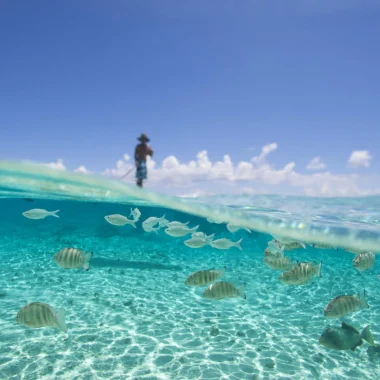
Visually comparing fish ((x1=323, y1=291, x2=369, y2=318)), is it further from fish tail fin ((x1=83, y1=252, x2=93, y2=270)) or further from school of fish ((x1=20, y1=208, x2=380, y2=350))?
fish tail fin ((x1=83, y1=252, x2=93, y2=270))

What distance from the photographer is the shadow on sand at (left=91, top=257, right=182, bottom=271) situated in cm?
1802

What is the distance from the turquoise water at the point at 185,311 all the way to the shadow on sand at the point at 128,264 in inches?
2.5

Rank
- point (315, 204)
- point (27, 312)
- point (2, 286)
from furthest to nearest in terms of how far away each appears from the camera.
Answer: point (315, 204)
point (2, 286)
point (27, 312)

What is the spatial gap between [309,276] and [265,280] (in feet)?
33.0

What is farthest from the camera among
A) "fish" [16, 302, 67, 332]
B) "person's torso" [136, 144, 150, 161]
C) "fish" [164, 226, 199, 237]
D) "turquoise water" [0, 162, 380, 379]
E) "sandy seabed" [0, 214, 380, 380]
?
→ "person's torso" [136, 144, 150, 161]

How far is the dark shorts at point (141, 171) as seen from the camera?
12.0 metres

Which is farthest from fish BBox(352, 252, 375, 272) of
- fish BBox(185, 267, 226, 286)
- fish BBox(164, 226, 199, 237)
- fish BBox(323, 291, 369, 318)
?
fish BBox(164, 226, 199, 237)

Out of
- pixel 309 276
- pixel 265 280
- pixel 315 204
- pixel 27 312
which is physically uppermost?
pixel 315 204

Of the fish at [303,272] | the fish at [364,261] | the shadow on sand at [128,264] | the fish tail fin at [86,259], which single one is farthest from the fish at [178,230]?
the shadow on sand at [128,264]

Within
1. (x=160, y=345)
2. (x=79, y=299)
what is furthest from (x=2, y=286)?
(x=160, y=345)

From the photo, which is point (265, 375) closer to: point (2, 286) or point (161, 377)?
point (161, 377)

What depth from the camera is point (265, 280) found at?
16.4 meters

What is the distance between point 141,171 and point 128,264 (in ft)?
27.5

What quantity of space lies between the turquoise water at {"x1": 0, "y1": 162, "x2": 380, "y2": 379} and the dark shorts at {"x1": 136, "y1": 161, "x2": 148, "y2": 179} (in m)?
2.69
